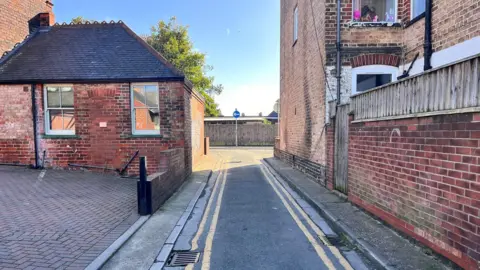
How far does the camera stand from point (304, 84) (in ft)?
37.1

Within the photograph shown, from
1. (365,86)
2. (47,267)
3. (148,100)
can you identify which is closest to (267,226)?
(47,267)

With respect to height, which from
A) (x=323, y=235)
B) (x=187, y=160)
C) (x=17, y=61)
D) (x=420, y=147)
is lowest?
(x=323, y=235)

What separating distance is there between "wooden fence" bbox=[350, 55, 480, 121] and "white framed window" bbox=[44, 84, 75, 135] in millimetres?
10586

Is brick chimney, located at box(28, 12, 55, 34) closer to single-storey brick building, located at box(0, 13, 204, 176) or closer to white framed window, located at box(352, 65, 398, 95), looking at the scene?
single-storey brick building, located at box(0, 13, 204, 176)

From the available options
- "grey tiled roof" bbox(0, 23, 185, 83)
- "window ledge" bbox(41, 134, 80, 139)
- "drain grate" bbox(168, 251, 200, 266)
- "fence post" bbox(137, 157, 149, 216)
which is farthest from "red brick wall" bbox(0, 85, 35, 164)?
"drain grate" bbox(168, 251, 200, 266)

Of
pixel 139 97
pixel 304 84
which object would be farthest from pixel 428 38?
A: pixel 139 97

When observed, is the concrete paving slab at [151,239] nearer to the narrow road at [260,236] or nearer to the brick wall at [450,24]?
the narrow road at [260,236]

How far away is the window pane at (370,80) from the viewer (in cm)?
856

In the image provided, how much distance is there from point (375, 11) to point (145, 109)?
8833mm

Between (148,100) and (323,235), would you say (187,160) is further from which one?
(323,235)

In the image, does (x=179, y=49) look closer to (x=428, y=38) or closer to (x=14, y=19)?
(x=14, y=19)

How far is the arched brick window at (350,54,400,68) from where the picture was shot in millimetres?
8430

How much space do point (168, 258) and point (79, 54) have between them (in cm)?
1028

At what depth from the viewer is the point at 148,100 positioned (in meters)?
10.4
